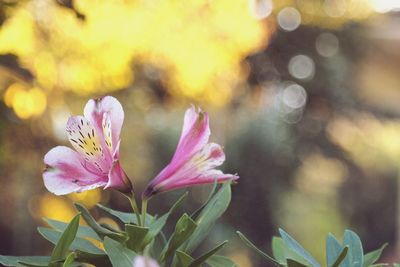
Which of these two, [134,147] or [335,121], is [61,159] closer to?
[134,147]

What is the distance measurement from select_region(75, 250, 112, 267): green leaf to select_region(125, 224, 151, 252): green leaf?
0.10 feet

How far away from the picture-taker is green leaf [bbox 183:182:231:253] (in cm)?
80

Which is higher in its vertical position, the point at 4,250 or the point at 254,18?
the point at 254,18

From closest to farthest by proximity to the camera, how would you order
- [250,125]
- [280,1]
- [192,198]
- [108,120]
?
[108,120] → [192,198] → [250,125] → [280,1]

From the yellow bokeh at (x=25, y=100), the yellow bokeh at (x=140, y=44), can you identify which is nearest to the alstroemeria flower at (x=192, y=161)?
the yellow bokeh at (x=140, y=44)

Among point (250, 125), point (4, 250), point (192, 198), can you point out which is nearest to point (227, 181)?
point (192, 198)

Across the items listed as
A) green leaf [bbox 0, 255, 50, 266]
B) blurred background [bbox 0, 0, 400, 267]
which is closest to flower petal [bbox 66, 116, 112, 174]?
green leaf [bbox 0, 255, 50, 266]

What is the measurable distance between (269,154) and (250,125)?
272 mm

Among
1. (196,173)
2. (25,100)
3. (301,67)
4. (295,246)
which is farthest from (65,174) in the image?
(301,67)

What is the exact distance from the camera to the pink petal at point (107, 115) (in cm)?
78

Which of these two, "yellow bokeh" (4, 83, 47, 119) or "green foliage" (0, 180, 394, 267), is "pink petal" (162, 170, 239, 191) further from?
"yellow bokeh" (4, 83, 47, 119)

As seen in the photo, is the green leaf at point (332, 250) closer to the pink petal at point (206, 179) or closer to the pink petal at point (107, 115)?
the pink petal at point (206, 179)

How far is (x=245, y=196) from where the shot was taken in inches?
224

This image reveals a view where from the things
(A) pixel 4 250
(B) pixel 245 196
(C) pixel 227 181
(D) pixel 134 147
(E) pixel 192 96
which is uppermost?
(C) pixel 227 181
